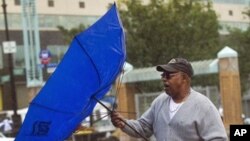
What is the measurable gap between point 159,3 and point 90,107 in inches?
985

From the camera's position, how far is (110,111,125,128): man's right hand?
4.46m

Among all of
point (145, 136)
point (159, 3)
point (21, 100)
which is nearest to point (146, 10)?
point (159, 3)

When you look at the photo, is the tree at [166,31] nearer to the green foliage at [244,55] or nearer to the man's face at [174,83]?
the green foliage at [244,55]

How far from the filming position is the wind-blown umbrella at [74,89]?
14.5 ft

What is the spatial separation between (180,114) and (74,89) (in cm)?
77

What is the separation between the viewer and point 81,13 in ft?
190

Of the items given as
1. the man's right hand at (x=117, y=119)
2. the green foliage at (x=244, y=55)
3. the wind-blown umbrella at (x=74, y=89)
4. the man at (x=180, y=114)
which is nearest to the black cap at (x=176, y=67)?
the man at (x=180, y=114)

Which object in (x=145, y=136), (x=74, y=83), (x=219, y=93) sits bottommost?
(x=219, y=93)

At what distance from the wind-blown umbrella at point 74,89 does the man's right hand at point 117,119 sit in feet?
0.52

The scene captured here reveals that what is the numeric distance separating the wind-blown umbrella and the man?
0.81 ft

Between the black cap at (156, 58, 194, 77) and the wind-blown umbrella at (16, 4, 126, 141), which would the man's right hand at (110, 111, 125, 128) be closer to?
the wind-blown umbrella at (16, 4, 126, 141)

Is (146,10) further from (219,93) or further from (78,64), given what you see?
(78,64)

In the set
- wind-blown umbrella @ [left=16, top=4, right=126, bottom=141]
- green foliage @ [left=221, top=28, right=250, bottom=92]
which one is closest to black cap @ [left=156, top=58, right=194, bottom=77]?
wind-blown umbrella @ [left=16, top=4, right=126, bottom=141]

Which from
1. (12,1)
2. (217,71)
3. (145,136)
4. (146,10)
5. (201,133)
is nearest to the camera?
(201,133)
